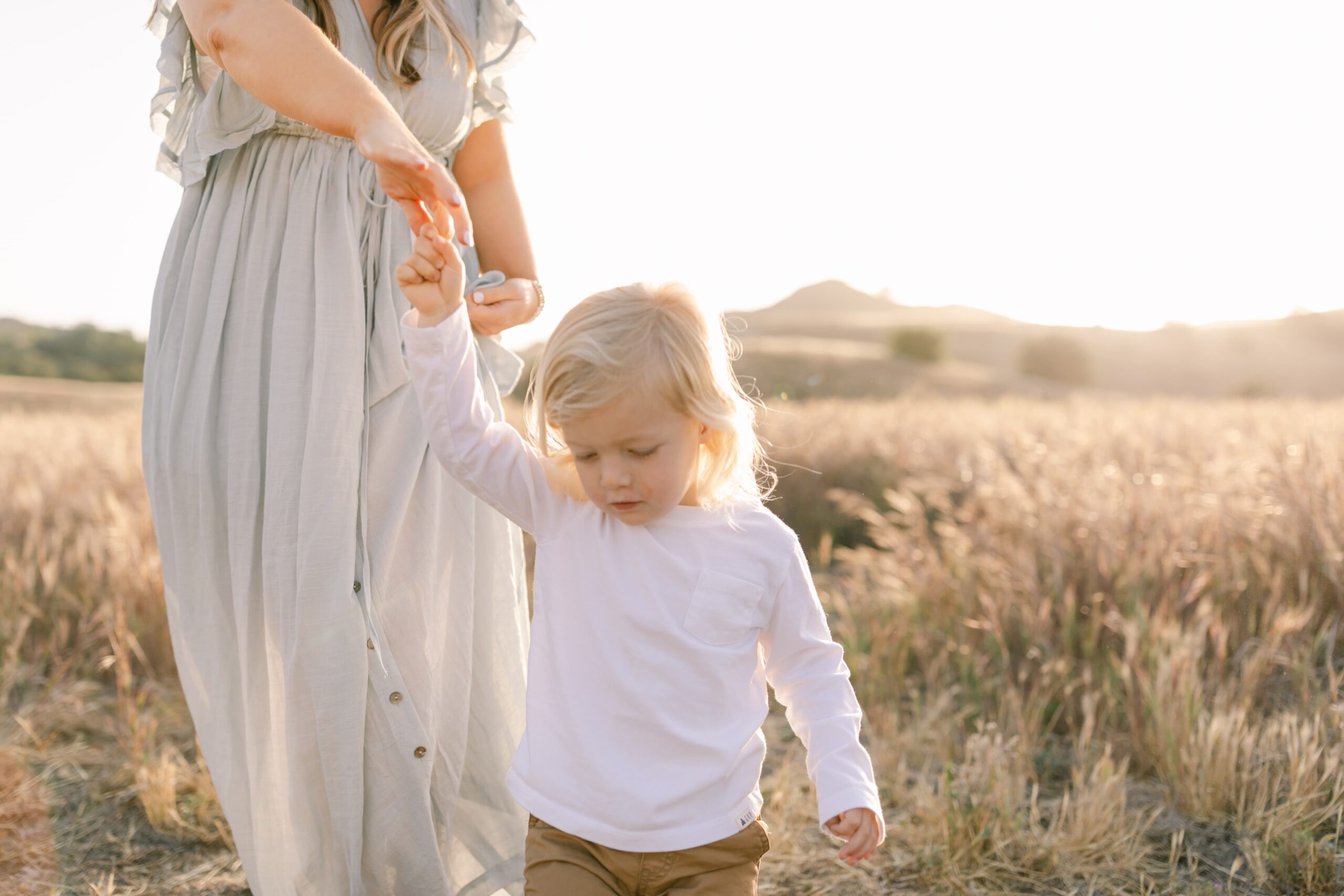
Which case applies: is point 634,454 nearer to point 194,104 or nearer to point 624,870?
point 624,870

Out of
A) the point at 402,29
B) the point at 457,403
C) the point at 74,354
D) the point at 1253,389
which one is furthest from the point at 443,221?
the point at 74,354

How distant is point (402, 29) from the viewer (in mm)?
1775

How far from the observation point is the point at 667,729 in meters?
1.50

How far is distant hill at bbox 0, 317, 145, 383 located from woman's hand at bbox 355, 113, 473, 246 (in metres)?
44.5

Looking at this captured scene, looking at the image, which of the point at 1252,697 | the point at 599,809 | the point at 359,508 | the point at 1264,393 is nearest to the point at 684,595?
the point at 599,809

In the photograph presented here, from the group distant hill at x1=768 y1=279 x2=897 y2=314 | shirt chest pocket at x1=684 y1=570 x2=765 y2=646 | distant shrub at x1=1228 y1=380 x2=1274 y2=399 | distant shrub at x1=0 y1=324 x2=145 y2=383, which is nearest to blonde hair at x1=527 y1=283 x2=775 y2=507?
shirt chest pocket at x1=684 y1=570 x2=765 y2=646

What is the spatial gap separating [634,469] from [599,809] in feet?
1.71

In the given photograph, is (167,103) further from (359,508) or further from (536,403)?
(536,403)

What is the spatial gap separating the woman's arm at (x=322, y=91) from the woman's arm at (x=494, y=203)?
1.51 ft

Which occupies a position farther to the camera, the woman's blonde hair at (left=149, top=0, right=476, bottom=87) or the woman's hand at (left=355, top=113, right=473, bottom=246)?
the woman's blonde hair at (left=149, top=0, right=476, bottom=87)

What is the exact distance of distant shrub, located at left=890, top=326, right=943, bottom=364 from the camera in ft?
166

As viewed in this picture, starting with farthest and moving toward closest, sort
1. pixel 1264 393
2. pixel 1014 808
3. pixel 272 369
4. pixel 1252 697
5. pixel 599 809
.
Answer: pixel 1264 393
pixel 1252 697
pixel 1014 808
pixel 272 369
pixel 599 809

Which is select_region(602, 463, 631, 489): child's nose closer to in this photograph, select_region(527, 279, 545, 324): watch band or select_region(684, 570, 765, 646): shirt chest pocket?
select_region(684, 570, 765, 646): shirt chest pocket

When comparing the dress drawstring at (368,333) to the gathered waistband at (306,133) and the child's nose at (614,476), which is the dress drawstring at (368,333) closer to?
the gathered waistband at (306,133)
